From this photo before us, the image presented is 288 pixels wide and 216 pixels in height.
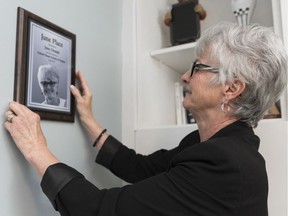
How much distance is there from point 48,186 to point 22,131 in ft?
0.59

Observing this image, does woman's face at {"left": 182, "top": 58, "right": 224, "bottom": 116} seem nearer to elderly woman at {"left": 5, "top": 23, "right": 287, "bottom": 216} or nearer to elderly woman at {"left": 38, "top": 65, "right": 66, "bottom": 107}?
elderly woman at {"left": 5, "top": 23, "right": 287, "bottom": 216}

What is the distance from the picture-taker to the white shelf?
4.68ft

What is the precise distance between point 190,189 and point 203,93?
0.33 m

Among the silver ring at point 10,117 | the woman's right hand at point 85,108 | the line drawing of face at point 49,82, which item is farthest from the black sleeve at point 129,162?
the silver ring at point 10,117

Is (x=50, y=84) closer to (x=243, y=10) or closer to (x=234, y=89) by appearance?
(x=234, y=89)

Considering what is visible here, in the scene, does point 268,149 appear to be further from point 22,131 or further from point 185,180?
point 22,131

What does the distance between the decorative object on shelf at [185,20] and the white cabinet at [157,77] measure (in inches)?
3.8

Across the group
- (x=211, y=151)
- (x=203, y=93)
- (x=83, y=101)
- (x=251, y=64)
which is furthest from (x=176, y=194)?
(x=83, y=101)

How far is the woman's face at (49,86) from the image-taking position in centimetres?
102

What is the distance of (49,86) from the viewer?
1.04 m

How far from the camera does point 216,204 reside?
75cm

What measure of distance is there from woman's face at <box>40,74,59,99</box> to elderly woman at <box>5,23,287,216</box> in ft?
0.26

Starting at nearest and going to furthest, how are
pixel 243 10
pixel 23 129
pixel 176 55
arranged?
pixel 23 129 < pixel 243 10 < pixel 176 55

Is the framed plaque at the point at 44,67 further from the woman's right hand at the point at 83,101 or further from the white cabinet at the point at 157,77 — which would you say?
the white cabinet at the point at 157,77
